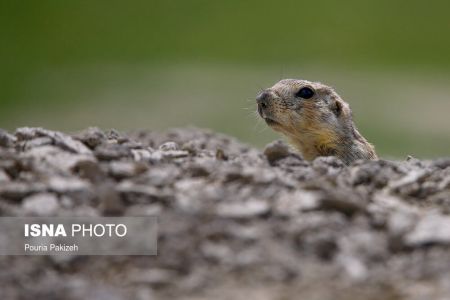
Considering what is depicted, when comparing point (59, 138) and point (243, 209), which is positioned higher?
point (59, 138)

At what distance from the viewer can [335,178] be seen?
4117 millimetres

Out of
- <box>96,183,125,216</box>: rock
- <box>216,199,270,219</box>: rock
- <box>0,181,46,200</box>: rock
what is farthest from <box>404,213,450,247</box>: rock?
<box>0,181,46,200</box>: rock

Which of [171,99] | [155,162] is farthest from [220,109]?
[155,162]

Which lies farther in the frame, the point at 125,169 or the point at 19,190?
the point at 125,169

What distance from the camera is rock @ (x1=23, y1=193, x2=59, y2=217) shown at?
3549 mm

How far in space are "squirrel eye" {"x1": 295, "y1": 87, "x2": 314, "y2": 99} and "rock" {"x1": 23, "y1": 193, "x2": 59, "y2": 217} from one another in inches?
139

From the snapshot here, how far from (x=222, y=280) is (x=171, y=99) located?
10.9 m

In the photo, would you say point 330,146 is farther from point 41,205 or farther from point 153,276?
point 153,276

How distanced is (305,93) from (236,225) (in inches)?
143

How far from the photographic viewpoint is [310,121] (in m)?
6.89

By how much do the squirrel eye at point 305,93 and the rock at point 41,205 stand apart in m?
3.54

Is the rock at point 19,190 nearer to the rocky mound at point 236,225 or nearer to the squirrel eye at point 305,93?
Answer: the rocky mound at point 236,225

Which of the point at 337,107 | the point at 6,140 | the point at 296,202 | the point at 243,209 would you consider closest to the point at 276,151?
the point at 296,202

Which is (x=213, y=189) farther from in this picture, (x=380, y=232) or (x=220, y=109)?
(x=220, y=109)
